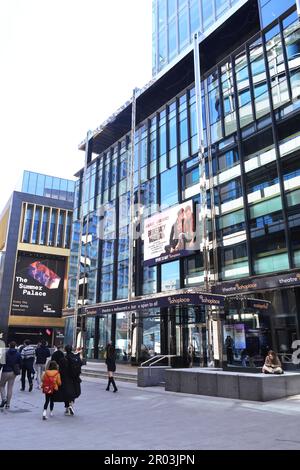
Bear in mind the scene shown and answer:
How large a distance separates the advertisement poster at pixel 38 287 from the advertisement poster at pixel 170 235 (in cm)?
3316

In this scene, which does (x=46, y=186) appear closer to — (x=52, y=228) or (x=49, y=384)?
(x=52, y=228)

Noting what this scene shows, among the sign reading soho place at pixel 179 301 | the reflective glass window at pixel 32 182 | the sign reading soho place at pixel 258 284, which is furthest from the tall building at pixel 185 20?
the reflective glass window at pixel 32 182

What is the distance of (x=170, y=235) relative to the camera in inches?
1093

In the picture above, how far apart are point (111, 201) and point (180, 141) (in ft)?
33.6

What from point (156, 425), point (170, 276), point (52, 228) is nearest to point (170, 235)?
point (170, 276)

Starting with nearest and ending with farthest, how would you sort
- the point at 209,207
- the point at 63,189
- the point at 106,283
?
the point at 209,207 → the point at 106,283 → the point at 63,189

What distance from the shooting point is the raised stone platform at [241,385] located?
38.6 feet

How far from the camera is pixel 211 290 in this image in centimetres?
2350

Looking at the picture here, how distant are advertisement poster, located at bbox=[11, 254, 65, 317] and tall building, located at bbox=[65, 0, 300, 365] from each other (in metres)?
22.8

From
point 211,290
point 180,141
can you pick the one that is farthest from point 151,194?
point 211,290

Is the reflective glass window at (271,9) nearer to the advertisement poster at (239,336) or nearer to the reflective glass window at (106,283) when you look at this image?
the advertisement poster at (239,336)

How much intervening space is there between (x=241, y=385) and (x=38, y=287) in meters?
51.4

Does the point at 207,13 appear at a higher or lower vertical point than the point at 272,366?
higher

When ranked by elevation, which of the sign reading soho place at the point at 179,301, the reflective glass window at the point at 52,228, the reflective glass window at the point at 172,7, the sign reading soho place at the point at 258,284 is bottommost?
the sign reading soho place at the point at 179,301
